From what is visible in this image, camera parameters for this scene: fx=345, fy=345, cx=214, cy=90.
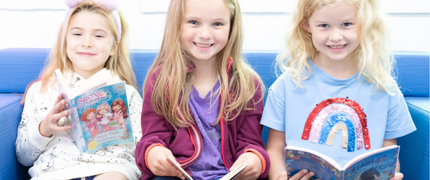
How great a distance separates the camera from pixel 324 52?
119 centimetres

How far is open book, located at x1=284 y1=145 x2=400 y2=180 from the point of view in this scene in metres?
0.90

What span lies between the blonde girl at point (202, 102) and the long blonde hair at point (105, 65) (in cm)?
33

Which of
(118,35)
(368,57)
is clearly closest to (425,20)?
(368,57)

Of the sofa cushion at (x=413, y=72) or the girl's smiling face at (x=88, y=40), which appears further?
the sofa cushion at (x=413, y=72)

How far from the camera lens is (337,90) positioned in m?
1.22

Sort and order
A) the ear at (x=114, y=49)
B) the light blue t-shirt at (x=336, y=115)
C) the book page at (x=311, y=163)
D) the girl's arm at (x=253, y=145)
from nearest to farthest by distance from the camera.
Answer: the book page at (x=311, y=163) < the girl's arm at (x=253, y=145) < the light blue t-shirt at (x=336, y=115) < the ear at (x=114, y=49)

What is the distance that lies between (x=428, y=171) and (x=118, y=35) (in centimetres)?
131

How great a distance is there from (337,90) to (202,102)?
1.56 ft

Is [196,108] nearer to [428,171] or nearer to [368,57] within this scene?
[368,57]

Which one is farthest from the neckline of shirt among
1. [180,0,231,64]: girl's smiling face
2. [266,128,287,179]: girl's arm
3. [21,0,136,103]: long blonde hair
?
[21,0,136,103]: long blonde hair

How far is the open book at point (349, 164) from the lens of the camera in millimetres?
895

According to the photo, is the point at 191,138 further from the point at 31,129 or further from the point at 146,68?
the point at 31,129

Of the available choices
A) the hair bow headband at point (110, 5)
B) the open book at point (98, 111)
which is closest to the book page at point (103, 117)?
A: the open book at point (98, 111)

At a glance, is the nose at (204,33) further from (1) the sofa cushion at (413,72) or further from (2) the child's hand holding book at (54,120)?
(1) the sofa cushion at (413,72)
